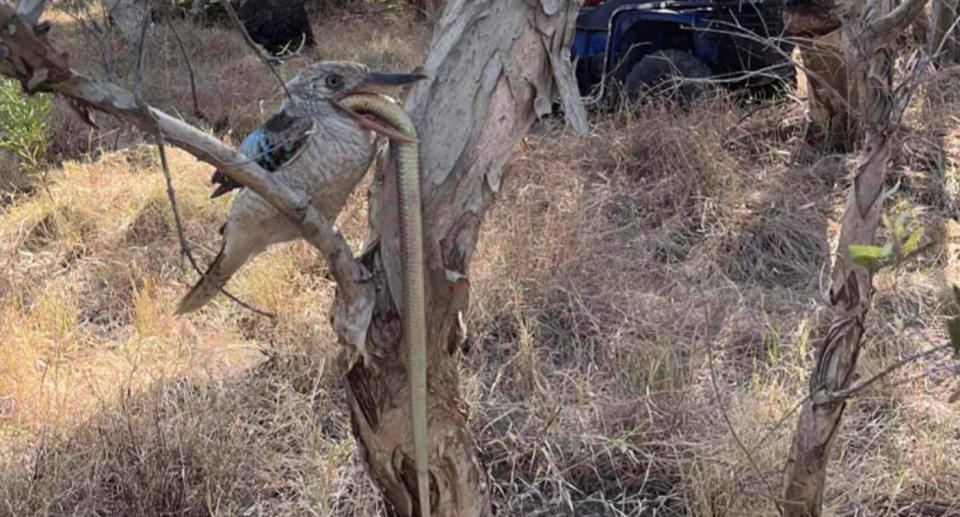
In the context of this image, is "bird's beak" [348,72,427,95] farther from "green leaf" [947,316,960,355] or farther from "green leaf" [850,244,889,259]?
"green leaf" [947,316,960,355]

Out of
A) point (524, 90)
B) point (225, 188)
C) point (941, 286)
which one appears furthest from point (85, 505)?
point (941, 286)

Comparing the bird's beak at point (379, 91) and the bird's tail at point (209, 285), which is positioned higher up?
the bird's beak at point (379, 91)

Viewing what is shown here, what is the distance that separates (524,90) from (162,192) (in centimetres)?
299

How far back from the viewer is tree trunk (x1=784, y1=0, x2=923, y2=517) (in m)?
1.40

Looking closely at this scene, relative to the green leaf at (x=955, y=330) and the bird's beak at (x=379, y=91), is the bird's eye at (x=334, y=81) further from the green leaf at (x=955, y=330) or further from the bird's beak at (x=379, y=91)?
the green leaf at (x=955, y=330)

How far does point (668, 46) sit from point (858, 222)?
357 cm

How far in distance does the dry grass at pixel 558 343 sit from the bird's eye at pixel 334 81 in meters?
1.06

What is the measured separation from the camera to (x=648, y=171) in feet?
13.7

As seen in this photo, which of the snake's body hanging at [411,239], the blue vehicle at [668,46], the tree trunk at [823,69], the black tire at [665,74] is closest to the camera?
the snake's body hanging at [411,239]

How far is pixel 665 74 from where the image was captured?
4492 millimetres

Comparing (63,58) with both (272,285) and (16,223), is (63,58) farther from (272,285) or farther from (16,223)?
(16,223)

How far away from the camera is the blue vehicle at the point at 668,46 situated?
431 cm

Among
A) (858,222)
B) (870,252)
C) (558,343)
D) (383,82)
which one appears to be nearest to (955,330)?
(870,252)

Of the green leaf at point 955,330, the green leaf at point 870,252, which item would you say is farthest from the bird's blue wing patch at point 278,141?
the green leaf at point 955,330
